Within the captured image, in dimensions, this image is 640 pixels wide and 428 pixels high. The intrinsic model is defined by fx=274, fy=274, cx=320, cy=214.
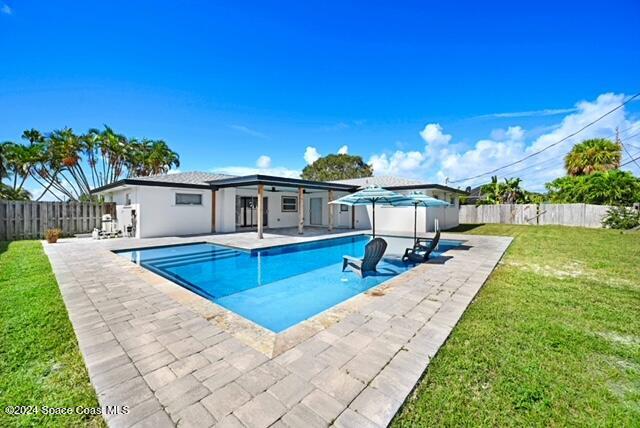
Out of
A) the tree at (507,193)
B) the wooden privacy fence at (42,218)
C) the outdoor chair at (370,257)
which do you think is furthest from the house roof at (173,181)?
the tree at (507,193)

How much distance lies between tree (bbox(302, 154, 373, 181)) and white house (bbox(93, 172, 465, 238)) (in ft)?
73.5

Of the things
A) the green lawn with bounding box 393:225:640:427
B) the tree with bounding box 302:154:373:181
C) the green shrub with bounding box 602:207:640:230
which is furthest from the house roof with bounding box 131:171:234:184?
the tree with bounding box 302:154:373:181

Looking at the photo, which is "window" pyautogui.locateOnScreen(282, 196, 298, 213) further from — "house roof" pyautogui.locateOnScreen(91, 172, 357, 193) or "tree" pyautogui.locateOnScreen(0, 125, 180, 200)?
"tree" pyautogui.locateOnScreen(0, 125, 180, 200)

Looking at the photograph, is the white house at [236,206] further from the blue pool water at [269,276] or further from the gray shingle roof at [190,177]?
the blue pool water at [269,276]

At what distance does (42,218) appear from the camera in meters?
13.9

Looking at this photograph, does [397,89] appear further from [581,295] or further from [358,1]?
[581,295]

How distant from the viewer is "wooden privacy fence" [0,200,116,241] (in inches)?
517

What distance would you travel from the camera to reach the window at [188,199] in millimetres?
15039

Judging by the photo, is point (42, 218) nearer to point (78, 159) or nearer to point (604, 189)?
point (78, 159)

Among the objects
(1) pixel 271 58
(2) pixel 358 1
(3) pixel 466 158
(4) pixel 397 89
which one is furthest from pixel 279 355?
(3) pixel 466 158

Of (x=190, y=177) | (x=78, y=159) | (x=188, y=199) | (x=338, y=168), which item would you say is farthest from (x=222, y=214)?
(x=338, y=168)

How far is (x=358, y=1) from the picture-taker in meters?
10.9

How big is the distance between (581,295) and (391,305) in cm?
399

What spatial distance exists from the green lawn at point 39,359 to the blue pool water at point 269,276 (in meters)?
2.58
